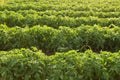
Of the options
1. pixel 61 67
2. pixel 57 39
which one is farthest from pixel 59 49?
pixel 61 67

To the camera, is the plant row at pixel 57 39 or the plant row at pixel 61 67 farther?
the plant row at pixel 57 39

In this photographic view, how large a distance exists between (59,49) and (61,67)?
2148mm

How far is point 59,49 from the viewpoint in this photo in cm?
736

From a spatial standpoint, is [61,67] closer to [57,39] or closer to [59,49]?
[59,49]

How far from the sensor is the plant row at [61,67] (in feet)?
17.2

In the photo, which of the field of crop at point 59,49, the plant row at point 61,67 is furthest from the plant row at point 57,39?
the plant row at point 61,67

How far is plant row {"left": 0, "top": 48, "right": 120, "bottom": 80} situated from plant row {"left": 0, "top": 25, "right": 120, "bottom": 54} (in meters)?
1.82

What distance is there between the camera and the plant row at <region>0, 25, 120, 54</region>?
7453mm

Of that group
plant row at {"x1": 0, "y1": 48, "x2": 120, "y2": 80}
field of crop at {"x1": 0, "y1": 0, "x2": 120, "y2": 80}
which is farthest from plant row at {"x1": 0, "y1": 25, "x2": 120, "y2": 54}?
plant row at {"x1": 0, "y1": 48, "x2": 120, "y2": 80}

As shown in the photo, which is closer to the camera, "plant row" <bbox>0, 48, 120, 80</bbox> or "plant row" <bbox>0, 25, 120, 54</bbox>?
"plant row" <bbox>0, 48, 120, 80</bbox>

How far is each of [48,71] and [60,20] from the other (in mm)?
4467

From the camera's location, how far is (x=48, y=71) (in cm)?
552

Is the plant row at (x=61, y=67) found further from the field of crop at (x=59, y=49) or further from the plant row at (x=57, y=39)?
the plant row at (x=57, y=39)

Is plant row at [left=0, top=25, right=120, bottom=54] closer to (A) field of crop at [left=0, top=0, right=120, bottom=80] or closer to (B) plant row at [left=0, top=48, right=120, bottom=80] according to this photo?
(A) field of crop at [left=0, top=0, right=120, bottom=80]
